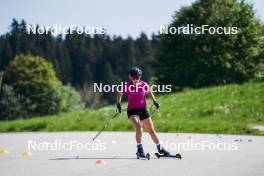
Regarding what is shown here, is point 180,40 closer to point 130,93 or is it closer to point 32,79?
point 32,79

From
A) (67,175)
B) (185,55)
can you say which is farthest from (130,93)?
(185,55)

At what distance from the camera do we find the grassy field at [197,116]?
21859mm

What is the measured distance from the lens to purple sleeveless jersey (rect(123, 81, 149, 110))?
1050cm

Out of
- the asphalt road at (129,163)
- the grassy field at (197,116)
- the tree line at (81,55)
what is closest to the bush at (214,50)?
the grassy field at (197,116)

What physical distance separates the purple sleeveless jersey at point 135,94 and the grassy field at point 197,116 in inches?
378

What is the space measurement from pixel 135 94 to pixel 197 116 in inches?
629

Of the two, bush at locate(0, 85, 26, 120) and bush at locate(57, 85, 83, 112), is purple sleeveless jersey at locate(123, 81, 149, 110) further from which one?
bush at locate(57, 85, 83, 112)

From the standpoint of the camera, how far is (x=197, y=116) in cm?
2606

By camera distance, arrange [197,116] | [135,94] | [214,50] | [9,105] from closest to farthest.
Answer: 1. [135,94]
2. [197,116]
3. [214,50]
4. [9,105]

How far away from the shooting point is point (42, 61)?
248ft

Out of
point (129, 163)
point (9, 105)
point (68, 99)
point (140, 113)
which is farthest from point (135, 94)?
point (68, 99)

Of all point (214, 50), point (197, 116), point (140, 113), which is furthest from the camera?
point (214, 50)

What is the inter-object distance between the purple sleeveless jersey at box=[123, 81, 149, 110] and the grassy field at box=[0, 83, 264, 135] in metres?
9.61

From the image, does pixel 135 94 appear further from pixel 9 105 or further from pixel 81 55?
pixel 81 55
